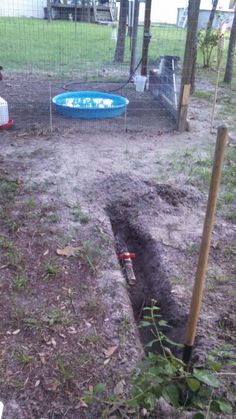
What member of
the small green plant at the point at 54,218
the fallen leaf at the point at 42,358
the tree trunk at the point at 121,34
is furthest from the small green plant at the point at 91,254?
the tree trunk at the point at 121,34

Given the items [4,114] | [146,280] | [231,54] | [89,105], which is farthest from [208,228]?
[231,54]

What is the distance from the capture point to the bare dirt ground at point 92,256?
6.77 feet

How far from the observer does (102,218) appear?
3.39 metres

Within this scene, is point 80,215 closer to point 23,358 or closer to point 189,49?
point 23,358

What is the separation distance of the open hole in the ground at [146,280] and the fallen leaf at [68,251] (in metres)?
0.33

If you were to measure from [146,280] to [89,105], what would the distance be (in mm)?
4241

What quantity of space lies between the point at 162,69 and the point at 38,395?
6030mm

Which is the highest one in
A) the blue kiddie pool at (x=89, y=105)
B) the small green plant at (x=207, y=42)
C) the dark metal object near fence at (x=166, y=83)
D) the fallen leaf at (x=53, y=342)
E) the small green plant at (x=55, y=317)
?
the small green plant at (x=207, y=42)

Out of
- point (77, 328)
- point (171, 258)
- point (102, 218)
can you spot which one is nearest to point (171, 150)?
point (102, 218)

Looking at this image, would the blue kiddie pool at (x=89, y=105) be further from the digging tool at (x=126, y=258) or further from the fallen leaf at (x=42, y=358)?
the fallen leaf at (x=42, y=358)

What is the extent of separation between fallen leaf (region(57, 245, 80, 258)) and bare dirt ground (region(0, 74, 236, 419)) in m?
0.01

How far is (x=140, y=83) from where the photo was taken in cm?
780

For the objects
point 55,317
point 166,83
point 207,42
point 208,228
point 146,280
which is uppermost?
point 207,42

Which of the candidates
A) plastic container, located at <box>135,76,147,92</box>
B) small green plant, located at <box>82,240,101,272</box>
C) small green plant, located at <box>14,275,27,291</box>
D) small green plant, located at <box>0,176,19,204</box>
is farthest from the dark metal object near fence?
small green plant, located at <box>14,275,27,291</box>
